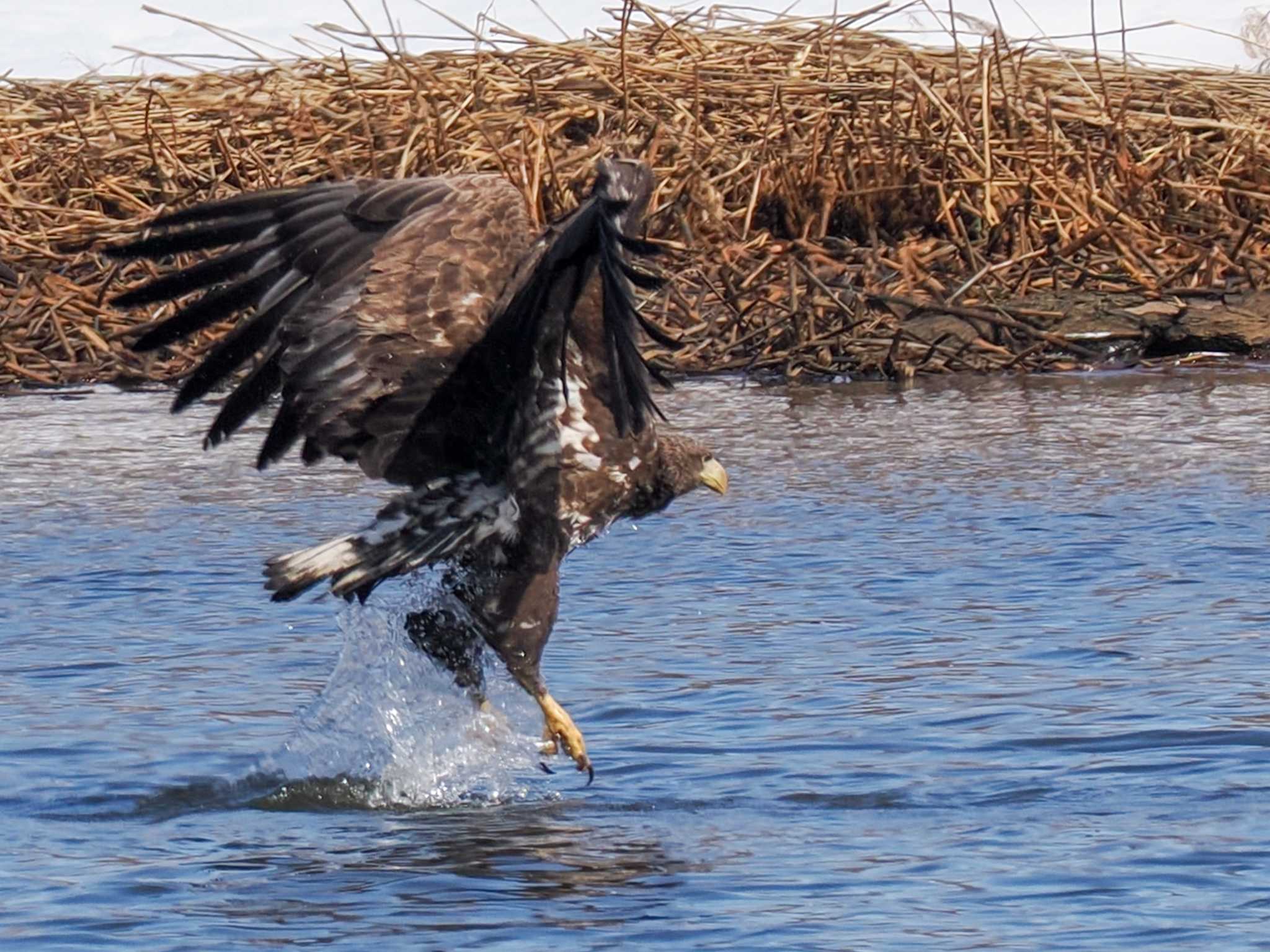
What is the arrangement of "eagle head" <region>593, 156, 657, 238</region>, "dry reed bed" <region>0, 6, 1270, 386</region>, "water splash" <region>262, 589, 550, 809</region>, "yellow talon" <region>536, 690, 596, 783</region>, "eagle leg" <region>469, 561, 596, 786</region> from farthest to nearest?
"dry reed bed" <region>0, 6, 1270, 386</region>, "eagle leg" <region>469, 561, 596, 786</region>, "water splash" <region>262, 589, 550, 809</region>, "yellow talon" <region>536, 690, 596, 783</region>, "eagle head" <region>593, 156, 657, 238</region>

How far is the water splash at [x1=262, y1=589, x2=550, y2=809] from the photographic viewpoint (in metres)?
4.65

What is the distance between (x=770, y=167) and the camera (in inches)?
438

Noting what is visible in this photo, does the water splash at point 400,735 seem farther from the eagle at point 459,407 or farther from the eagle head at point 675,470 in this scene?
the eagle head at point 675,470

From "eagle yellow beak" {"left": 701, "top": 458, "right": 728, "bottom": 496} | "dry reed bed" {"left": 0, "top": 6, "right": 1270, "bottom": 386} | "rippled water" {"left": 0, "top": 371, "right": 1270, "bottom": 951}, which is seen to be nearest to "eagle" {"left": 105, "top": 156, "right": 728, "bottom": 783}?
"eagle yellow beak" {"left": 701, "top": 458, "right": 728, "bottom": 496}

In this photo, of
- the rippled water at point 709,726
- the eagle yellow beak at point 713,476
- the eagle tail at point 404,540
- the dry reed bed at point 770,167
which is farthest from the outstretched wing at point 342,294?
the dry reed bed at point 770,167

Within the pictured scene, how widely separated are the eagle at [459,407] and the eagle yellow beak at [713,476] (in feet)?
0.47

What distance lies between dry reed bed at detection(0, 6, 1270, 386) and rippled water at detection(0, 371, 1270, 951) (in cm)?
237

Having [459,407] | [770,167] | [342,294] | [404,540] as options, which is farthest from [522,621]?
[770,167]

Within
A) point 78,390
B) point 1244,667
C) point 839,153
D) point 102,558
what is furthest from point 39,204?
point 1244,667

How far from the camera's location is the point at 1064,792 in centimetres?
414

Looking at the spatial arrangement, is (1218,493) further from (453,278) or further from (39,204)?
(39,204)

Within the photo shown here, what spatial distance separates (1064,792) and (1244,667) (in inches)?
37.8

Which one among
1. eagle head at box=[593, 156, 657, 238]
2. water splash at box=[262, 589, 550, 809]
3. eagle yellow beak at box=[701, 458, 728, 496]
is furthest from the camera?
eagle yellow beak at box=[701, 458, 728, 496]

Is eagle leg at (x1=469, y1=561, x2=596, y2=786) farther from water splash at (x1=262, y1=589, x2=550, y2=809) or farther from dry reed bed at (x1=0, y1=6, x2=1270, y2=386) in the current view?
dry reed bed at (x1=0, y1=6, x2=1270, y2=386)
